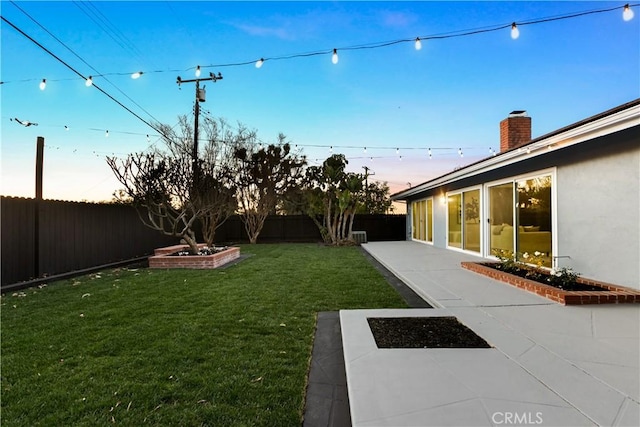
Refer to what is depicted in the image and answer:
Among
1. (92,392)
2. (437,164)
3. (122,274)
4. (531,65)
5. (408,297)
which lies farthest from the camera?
(437,164)

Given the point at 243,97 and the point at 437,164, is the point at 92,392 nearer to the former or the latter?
the point at 243,97

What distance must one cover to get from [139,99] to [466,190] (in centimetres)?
972

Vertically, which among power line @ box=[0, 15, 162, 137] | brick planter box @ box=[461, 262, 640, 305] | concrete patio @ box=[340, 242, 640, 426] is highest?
power line @ box=[0, 15, 162, 137]

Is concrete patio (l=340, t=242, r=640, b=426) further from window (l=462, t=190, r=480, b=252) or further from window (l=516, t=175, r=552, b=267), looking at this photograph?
window (l=462, t=190, r=480, b=252)

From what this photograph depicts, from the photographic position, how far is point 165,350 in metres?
2.79

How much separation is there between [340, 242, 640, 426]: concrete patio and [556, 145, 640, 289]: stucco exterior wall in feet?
2.71

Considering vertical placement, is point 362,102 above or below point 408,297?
above

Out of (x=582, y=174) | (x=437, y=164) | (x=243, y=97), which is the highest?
(x=243, y=97)

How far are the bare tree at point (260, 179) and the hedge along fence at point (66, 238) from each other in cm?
455

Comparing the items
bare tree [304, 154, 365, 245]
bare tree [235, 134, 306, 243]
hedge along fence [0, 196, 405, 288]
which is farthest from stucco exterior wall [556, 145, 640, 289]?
bare tree [235, 134, 306, 243]

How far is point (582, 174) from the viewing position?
4953 millimetres

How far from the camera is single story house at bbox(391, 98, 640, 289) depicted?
410cm

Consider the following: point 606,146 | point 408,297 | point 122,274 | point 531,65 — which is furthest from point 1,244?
point 531,65

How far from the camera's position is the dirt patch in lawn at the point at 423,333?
2763 mm
